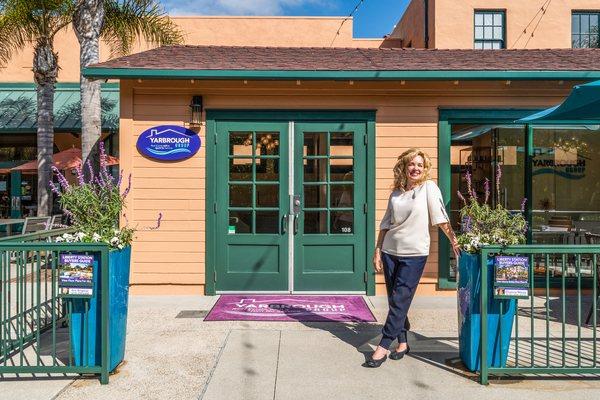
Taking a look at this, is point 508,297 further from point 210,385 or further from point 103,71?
point 103,71

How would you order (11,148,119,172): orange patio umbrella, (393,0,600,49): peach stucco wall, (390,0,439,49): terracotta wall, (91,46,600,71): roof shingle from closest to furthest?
(91,46,600,71): roof shingle < (11,148,119,172): orange patio umbrella < (393,0,600,49): peach stucco wall < (390,0,439,49): terracotta wall

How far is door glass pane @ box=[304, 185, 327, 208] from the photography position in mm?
6895

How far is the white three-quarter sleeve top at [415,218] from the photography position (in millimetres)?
4230

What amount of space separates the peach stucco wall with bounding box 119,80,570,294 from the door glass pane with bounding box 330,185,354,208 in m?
0.40

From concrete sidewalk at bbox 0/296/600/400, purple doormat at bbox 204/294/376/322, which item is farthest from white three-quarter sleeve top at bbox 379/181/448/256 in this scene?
purple doormat at bbox 204/294/376/322

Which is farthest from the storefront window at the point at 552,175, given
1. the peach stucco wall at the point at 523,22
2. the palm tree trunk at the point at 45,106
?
the peach stucco wall at the point at 523,22

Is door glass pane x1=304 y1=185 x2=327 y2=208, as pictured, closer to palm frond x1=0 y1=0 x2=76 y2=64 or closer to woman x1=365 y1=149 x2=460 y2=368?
woman x1=365 y1=149 x2=460 y2=368

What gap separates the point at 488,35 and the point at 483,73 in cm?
1230

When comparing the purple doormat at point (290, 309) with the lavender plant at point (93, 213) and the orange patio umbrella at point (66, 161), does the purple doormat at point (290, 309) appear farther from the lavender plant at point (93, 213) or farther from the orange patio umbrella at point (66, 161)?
the orange patio umbrella at point (66, 161)

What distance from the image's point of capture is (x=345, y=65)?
689 centimetres

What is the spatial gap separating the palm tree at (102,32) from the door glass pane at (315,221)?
4711 millimetres

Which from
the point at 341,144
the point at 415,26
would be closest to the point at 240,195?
the point at 341,144

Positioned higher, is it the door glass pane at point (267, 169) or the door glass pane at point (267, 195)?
the door glass pane at point (267, 169)

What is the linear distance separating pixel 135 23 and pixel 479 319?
10051 mm
